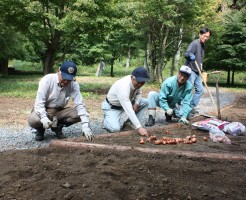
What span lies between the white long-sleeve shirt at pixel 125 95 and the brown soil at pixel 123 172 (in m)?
0.35

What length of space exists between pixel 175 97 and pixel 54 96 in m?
2.56

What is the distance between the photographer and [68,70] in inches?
183

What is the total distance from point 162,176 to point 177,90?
3.36 m

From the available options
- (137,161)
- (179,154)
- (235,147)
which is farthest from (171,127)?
(137,161)

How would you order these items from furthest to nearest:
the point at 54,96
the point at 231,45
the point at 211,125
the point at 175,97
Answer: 1. the point at 231,45
2. the point at 175,97
3. the point at 211,125
4. the point at 54,96

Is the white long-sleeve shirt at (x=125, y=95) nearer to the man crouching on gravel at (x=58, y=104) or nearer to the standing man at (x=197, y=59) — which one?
the man crouching on gravel at (x=58, y=104)

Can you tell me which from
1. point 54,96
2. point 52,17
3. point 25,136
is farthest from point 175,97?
point 52,17

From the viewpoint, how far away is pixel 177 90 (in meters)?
6.62

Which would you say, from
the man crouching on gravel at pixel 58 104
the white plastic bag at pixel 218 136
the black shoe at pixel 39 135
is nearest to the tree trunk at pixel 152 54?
the white plastic bag at pixel 218 136

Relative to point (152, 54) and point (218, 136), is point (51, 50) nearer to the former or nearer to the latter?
point (152, 54)

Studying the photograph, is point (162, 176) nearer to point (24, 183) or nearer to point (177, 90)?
point (24, 183)

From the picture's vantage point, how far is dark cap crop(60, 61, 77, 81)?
4.64m

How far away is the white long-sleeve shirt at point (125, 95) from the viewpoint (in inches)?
201

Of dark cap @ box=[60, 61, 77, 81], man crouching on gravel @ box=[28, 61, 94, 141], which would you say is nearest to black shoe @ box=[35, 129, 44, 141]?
man crouching on gravel @ box=[28, 61, 94, 141]
